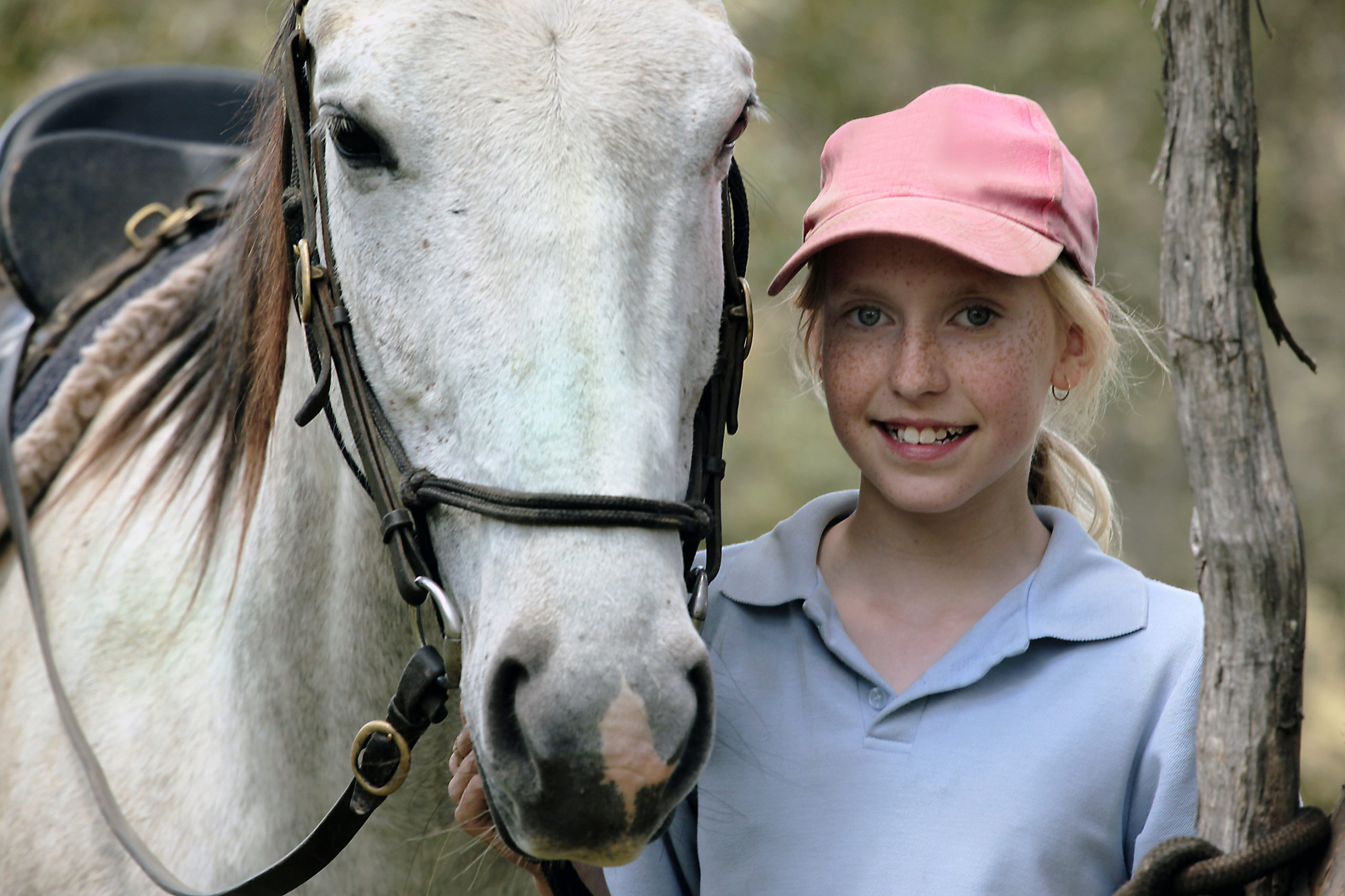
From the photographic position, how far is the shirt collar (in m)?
1.39

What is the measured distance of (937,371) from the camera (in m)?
1.42

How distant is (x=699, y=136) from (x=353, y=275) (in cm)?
45

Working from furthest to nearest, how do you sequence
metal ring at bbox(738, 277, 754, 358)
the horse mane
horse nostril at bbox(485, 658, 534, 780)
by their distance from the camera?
1. the horse mane
2. metal ring at bbox(738, 277, 754, 358)
3. horse nostril at bbox(485, 658, 534, 780)

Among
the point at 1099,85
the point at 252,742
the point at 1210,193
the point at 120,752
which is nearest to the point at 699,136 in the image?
the point at 1210,193

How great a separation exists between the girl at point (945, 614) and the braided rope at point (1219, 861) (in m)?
0.18

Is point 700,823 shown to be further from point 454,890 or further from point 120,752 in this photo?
point 120,752

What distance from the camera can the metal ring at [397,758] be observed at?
1.45 metres

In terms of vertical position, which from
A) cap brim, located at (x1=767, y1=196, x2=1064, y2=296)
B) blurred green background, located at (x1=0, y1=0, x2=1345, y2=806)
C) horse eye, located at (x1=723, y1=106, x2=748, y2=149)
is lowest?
blurred green background, located at (x1=0, y1=0, x2=1345, y2=806)

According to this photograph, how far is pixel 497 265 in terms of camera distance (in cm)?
126

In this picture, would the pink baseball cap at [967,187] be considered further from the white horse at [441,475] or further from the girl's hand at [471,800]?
the girl's hand at [471,800]

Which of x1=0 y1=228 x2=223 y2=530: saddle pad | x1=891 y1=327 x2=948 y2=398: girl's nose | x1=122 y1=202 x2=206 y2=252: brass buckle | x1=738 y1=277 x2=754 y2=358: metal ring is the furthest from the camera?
x1=122 y1=202 x2=206 y2=252: brass buckle

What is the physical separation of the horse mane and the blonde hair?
0.74m

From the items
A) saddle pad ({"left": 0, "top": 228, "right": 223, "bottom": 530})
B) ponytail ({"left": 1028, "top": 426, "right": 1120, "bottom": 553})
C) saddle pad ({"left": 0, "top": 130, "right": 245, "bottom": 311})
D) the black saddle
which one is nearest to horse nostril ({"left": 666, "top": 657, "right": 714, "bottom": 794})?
ponytail ({"left": 1028, "top": 426, "right": 1120, "bottom": 553})

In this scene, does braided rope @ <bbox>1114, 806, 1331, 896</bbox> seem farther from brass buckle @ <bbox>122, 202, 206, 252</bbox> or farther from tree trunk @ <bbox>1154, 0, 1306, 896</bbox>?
brass buckle @ <bbox>122, 202, 206, 252</bbox>
